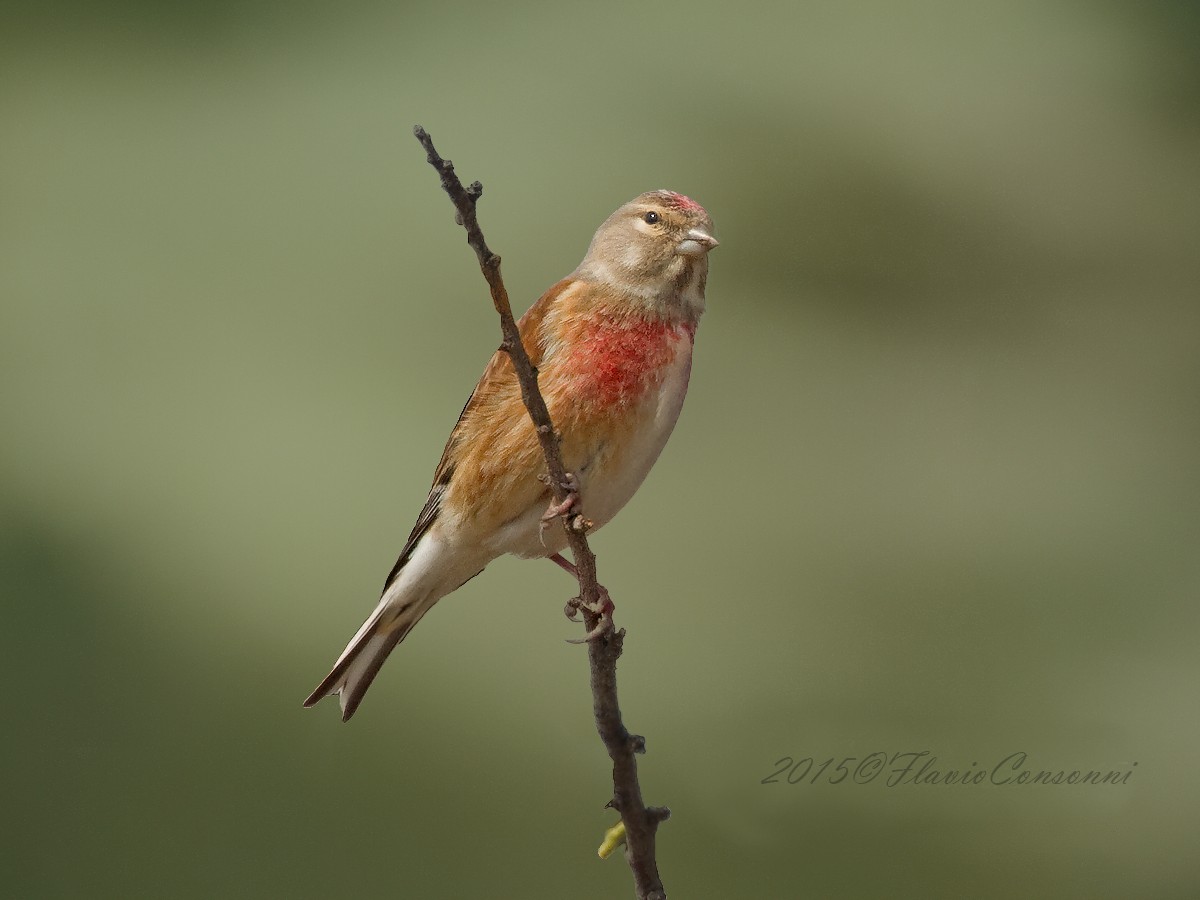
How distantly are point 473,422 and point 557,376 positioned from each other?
0.25m

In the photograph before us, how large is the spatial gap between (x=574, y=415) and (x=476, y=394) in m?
0.29

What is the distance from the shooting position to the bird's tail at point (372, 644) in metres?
2.47

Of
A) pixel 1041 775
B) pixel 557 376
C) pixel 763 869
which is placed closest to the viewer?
pixel 557 376

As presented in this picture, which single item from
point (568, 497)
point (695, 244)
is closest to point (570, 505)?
point (568, 497)

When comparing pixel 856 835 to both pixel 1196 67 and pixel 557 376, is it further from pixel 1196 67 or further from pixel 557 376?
pixel 1196 67

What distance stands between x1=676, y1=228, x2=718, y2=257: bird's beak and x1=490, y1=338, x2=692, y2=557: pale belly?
0.55 ft

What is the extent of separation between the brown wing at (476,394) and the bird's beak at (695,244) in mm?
258

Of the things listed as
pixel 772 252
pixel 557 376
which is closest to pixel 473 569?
pixel 557 376

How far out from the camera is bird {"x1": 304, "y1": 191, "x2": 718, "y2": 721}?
7.57ft

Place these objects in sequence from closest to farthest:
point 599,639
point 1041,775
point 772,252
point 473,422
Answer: point 599,639 < point 473,422 < point 1041,775 < point 772,252

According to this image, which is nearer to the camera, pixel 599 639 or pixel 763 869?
pixel 599 639

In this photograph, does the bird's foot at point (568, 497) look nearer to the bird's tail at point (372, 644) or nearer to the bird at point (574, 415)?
the bird at point (574, 415)

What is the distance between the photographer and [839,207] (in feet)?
16.7

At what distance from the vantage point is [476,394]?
2.50m
